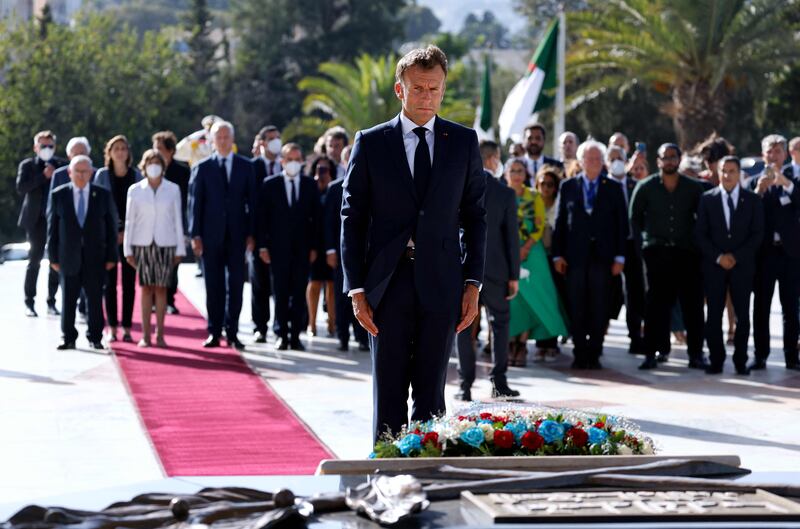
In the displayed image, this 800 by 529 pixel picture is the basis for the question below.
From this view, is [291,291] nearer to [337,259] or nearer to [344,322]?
[344,322]

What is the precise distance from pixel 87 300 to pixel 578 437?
9506 millimetres

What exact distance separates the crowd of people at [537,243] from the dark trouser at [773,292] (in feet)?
0.05

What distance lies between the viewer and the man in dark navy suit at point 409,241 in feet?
23.0

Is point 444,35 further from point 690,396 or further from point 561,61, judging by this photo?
point 690,396

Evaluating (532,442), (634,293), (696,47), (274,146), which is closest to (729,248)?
(634,293)

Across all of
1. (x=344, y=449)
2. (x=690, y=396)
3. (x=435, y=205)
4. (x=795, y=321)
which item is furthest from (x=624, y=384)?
(x=435, y=205)

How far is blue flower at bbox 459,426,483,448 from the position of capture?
6359 mm

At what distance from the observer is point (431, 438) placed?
638 centimetres

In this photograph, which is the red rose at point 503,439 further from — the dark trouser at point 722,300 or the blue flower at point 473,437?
the dark trouser at point 722,300

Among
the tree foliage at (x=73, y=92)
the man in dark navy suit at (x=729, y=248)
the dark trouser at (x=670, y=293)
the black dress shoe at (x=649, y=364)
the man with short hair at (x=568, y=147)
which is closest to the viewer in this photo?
the man in dark navy suit at (x=729, y=248)

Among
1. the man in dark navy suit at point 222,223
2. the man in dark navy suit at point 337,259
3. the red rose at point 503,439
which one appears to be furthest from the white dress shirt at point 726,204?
the red rose at point 503,439

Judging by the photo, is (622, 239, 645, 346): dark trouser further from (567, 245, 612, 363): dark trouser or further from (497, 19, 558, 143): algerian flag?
(497, 19, 558, 143): algerian flag

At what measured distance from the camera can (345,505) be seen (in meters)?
5.36

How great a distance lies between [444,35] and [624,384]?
73753 mm
